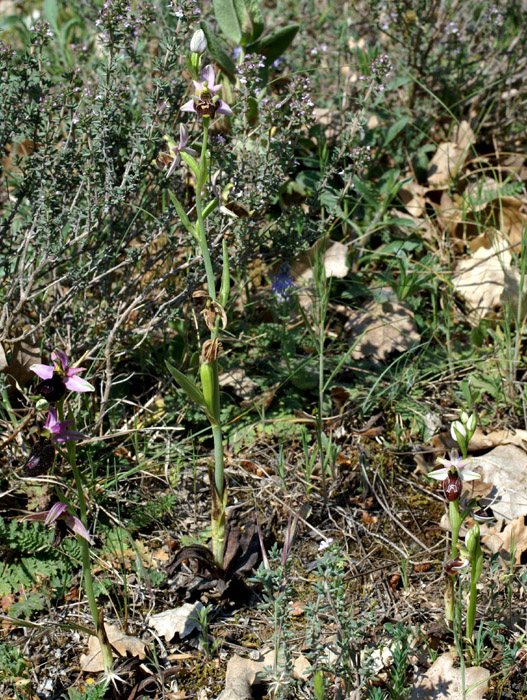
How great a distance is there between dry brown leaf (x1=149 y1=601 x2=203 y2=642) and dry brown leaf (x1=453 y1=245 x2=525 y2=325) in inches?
65.1

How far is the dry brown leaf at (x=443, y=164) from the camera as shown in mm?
3248

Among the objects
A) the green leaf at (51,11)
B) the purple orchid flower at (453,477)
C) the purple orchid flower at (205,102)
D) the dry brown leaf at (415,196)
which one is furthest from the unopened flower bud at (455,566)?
the green leaf at (51,11)

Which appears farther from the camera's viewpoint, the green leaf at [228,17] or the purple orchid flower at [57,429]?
the green leaf at [228,17]

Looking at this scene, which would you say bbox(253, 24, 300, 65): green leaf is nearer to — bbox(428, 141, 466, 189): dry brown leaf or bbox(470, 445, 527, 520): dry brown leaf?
bbox(428, 141, 466, 189): dry brown leaf

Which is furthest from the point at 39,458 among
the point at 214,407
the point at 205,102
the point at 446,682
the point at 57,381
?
the point at 446,682

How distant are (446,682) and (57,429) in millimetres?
1163

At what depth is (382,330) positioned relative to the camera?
2723mm

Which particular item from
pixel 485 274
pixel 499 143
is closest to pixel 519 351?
pixel 485 274

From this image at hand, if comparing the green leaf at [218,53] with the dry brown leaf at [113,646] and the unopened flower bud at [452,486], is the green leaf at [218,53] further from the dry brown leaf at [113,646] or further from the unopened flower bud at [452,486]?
the dry brown leaf at [113,646]

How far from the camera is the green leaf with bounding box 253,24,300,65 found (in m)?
2.66

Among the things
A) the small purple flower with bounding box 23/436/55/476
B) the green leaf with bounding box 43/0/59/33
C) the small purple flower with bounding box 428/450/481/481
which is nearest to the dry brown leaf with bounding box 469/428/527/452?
the small purple flower with bounding box 428/450/481/481

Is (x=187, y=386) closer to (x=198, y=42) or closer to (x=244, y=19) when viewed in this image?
(x=198, y=42)

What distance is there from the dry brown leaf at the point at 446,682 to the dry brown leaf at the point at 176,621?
0.62 meters

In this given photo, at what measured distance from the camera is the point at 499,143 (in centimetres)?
342
